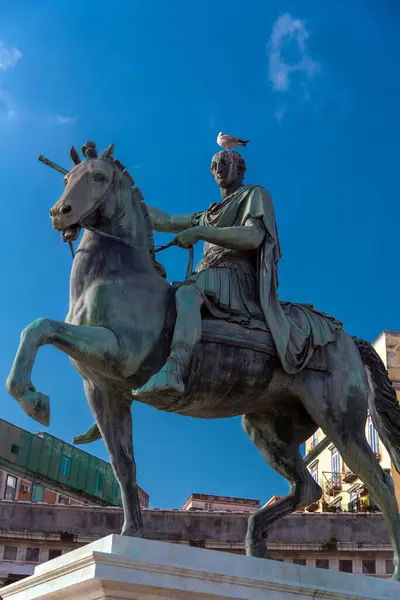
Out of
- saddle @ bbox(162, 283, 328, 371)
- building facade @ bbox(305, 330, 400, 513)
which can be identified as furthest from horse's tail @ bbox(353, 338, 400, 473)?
building facade @ bbox(305, 330, 400, 513)

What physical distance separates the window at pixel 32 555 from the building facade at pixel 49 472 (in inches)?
924

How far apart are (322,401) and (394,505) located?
115cm

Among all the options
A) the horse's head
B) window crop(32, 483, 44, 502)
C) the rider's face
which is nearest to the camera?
the horse's head

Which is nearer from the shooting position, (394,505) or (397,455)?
(394,505)

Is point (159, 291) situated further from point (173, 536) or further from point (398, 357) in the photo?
point (398, 357)

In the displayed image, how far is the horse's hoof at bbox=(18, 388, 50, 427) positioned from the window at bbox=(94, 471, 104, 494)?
181 ft

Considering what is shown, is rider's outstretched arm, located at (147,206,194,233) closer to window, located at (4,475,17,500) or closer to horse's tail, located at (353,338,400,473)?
horse's tail, located at (353,338,400,473)

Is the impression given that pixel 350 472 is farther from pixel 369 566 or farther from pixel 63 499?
pixel 63 499

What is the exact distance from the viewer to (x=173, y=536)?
32.6 meters

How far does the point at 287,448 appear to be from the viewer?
9523 millimetres

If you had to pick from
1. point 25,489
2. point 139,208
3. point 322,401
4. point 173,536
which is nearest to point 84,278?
point 139,208

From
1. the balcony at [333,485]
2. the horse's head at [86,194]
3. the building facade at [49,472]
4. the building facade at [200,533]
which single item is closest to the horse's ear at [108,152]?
the horse's head at [86,194]

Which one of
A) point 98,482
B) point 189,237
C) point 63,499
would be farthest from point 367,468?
point 98,482

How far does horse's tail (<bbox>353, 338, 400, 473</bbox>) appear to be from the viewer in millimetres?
9695
